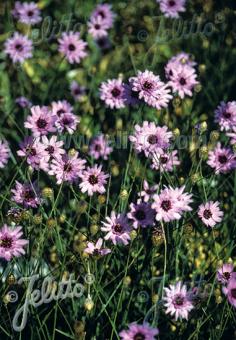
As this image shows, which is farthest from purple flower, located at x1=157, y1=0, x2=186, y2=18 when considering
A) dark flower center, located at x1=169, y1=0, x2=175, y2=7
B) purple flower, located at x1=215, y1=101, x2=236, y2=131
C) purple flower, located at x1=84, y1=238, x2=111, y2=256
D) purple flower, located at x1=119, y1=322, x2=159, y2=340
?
purple flower, located at x1=119, y1=322, x2=159, y2=340

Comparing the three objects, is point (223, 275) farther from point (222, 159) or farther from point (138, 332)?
point (222, 159)

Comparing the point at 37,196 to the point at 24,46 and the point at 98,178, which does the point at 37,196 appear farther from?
the point at 24,46

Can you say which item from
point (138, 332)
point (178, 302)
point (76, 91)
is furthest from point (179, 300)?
point (76, 91)

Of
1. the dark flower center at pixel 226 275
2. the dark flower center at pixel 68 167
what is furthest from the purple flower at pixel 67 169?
the dark flower center at pixel 226 275

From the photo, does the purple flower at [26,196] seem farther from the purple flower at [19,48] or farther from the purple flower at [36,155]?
the purple flower at [19,48]

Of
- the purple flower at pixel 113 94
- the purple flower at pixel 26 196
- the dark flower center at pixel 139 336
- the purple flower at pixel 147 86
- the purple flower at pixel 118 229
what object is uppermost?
the purple flower at pixel 113 94
